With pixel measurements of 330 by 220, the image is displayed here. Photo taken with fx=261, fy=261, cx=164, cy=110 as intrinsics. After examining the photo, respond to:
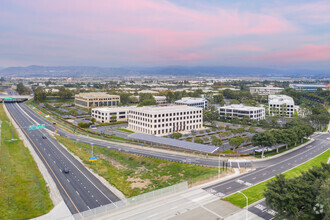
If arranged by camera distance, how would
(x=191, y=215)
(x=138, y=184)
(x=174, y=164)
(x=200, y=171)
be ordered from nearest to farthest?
1. (x=191, y=215)
2. (x=138, y=184)
3. (x=200, y=171)
4. (x=174, y=164)

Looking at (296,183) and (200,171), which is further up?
(296,183)

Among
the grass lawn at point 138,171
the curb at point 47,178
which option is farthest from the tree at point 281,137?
the curb at point 47,178

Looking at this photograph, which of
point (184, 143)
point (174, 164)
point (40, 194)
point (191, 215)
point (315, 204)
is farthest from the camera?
point (184, 143)

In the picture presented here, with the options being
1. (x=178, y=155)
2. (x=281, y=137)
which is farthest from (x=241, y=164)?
(x=281, y=137)

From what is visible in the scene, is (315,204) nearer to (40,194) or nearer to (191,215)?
(191,215)

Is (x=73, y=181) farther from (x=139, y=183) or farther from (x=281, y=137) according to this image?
(x=281, y=137)

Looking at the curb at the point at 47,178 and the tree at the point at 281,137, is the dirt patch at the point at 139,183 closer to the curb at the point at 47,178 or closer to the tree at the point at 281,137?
the curb at the point at 47,178

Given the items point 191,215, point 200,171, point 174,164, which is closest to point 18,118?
point 174,164

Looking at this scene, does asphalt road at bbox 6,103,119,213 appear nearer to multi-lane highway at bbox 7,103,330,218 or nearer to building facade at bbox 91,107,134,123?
multi-lane highway at bbox 7,103,330,218
